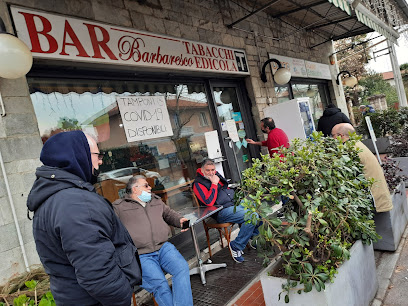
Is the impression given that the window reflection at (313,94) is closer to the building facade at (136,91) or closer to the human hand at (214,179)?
the building facade at (136,91)

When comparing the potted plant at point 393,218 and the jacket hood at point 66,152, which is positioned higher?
the jacket hood at point 66,152

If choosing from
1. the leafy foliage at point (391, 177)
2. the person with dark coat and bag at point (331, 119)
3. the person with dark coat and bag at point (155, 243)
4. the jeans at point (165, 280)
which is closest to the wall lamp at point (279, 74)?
the person with dark coat and bag at point (331, 119)

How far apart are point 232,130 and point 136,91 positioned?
6.90 ft

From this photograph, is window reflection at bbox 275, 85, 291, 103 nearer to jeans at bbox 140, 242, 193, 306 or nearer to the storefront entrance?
the storefront entrance

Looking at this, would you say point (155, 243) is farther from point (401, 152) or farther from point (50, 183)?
point (401, 152)

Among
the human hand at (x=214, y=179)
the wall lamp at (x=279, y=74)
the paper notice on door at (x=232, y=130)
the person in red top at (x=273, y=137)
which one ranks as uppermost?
the wall lamp at (x=279, y=74)

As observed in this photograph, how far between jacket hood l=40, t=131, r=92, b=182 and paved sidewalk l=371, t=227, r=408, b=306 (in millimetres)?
2532

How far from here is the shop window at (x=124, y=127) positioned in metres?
3.44

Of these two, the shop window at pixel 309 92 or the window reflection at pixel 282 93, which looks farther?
the shop window at pixel 309 92

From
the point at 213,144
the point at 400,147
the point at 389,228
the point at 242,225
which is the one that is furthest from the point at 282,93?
the point at 389,228

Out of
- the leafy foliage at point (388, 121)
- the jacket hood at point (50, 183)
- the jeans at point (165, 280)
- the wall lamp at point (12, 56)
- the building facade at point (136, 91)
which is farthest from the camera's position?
the leafy foliage at point (388, 121)

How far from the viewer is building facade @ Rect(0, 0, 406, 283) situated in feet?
9.25

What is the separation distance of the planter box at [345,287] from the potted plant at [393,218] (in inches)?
31.9

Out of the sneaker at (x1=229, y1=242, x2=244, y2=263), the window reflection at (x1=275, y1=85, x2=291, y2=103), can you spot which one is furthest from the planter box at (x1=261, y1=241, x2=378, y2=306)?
the window reflection at (x1=275, y1=85, x2=291, y2=103)
